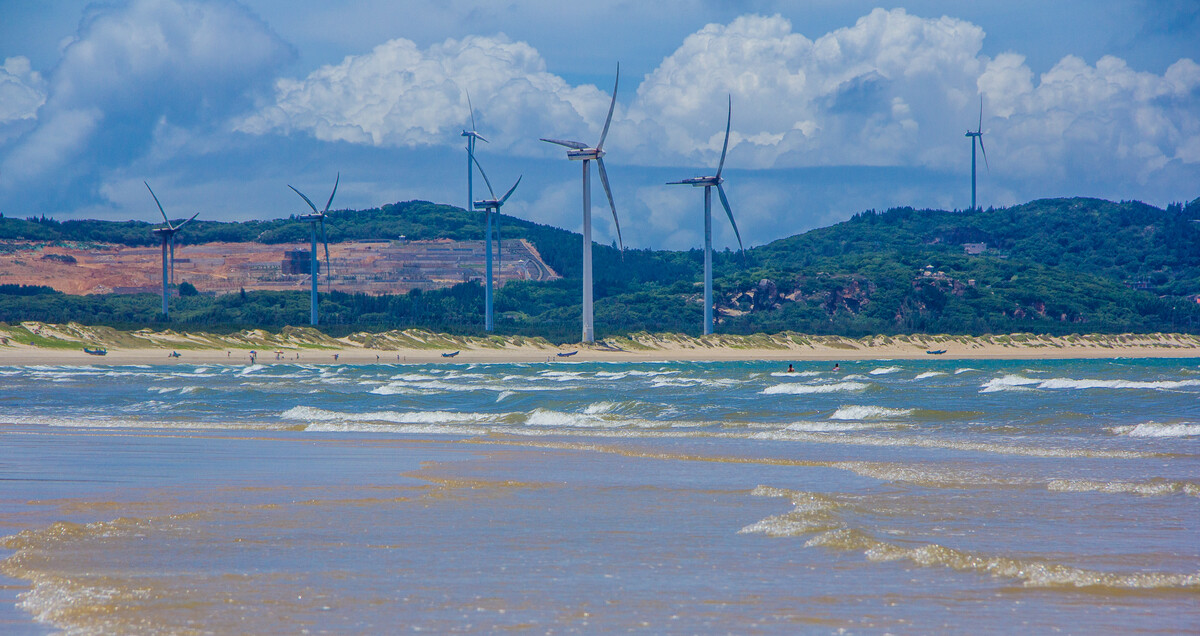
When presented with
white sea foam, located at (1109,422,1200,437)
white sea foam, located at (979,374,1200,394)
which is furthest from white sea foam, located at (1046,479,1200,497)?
white sea foam, located at (979,374,1200,394)

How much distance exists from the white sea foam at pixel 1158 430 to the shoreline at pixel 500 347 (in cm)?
6436

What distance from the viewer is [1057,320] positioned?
139875 mm

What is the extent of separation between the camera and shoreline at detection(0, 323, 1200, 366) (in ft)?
267

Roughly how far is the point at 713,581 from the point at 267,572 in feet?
11.9

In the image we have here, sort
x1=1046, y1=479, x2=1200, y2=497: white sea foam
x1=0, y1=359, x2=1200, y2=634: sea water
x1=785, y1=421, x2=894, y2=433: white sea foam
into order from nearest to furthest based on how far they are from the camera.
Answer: x1=0, y1=359, x2=1200, y2=634: sea water < x1=1046, y1=479, x2=1200, y2=497: white sea foam < x1=785, y1=421, x2=894, y2=433: white sea foam

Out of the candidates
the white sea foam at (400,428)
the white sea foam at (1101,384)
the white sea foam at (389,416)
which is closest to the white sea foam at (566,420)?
the white sea foam at (389,416)

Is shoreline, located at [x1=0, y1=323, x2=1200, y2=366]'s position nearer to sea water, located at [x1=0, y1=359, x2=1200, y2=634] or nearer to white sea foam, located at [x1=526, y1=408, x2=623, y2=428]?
white sea foam, located at [x1=526, y1=408, x2=623, y2=428]

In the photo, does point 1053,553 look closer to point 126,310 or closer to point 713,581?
point 713,581

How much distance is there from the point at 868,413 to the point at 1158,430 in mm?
7403

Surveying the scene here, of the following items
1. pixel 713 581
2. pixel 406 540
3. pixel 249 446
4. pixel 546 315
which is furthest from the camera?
pixel 546 315

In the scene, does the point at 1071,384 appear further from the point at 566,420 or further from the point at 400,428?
the point at 400,428

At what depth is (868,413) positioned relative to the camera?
89.9 feet

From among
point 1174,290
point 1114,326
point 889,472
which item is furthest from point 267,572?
point 1174,290

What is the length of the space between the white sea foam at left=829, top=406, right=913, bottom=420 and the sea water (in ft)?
6.56
